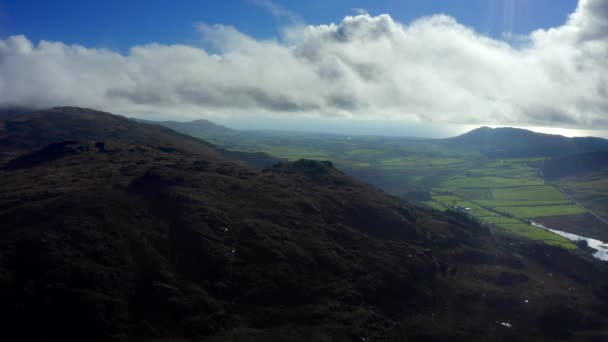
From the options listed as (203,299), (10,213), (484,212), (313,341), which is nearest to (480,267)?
(313,341)

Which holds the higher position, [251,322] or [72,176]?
[72,176]

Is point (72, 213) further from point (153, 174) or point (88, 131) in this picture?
point (88, 131)

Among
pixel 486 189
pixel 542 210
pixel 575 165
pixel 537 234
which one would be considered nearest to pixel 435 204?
pixel 537 234

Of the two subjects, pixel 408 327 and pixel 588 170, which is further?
pixel 588 170

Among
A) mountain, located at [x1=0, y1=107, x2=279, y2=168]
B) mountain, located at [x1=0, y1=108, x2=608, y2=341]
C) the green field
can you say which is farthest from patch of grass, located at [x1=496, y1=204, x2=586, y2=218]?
mountain, located at [x1=0, y1=107, x2=279, y2=168]

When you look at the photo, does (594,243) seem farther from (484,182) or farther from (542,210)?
(484,182)

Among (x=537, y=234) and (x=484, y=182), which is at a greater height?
(x=484, y=182)

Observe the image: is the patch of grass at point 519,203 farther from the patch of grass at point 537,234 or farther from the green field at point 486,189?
the patch of grass at point 537,234

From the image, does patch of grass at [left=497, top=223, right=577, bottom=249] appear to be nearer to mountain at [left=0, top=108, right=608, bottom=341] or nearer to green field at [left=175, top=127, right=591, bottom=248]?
green field at [left=175, top=127, right=591, bottom=248]
